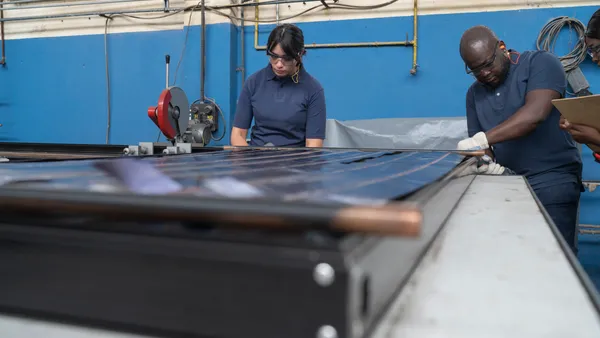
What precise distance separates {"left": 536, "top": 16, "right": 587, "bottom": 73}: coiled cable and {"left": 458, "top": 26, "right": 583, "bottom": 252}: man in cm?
104

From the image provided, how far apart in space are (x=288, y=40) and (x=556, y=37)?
194cm

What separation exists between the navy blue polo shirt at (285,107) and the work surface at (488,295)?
1.32 meters

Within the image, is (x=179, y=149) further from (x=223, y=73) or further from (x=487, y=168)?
(x=223, y=73)

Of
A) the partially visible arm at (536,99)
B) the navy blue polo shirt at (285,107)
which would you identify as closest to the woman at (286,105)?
the navy blue polo shirt at (285,107)

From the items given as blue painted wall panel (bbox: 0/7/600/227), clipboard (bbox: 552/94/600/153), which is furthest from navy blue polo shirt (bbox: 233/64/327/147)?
blue painted wall panel (bbox: 0/7/600/227)

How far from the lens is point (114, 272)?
359mm

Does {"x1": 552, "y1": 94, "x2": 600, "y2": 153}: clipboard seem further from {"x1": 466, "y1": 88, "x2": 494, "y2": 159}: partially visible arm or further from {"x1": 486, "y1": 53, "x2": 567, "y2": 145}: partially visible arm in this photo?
{"x1": 466, "y1": 88, "x2": 494, "y2": 159}: partially visible arm

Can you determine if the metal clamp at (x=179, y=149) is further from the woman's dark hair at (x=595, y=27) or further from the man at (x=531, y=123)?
the woman's dark hair at (x=595, y=27)

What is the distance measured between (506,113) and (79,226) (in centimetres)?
185

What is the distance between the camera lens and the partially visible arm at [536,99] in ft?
5.40

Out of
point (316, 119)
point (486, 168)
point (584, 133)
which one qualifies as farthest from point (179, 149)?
point (584, 133)

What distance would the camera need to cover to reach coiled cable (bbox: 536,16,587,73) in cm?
257

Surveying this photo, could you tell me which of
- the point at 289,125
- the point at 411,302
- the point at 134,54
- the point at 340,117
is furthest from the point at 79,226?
the point at 134,54

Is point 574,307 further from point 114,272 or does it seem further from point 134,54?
point 134,54
